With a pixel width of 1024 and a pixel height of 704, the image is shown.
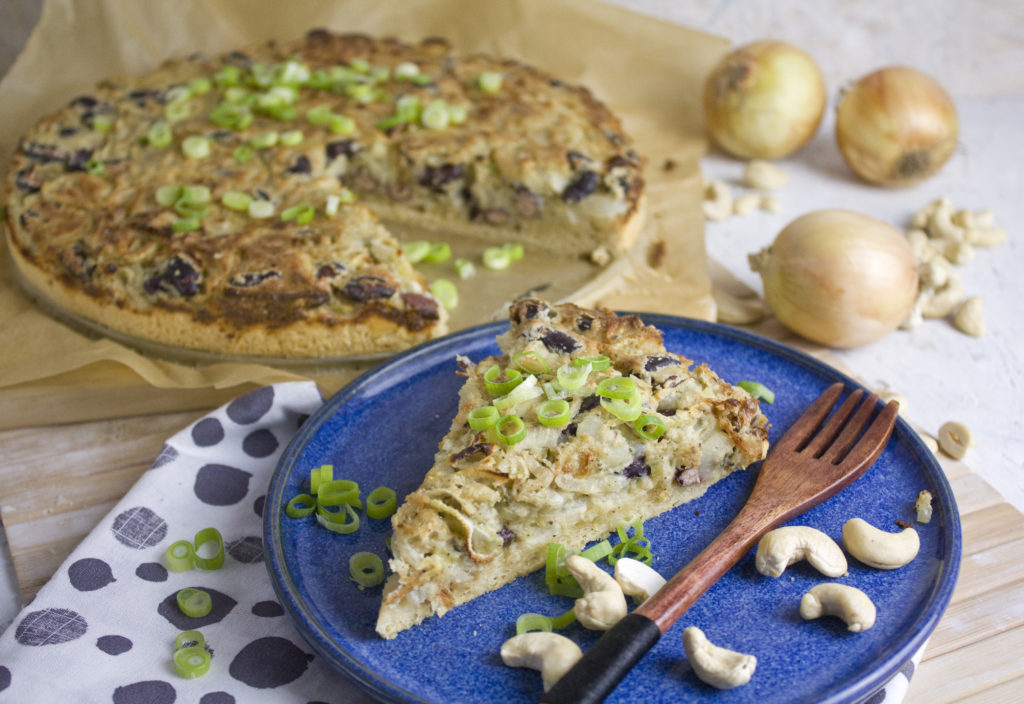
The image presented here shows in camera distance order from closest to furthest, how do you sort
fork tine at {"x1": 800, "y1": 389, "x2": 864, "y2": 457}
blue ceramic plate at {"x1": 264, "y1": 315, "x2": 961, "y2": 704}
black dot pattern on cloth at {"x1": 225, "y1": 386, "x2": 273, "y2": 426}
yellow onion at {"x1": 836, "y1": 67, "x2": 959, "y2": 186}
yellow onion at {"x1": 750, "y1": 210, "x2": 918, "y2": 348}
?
blue ceramic plate at {"x1": 264, "y1": 315, "x2": 961, "y2": 704}, fork tine at {"x1": 800, "y1": 389, "x2": 864, "y2": 457}, black dot pattern on cloth at {"x1": 225, "y1": 386, "x2": 273, "y2": 426}, yellow onion at {"x1": 750, "y1": 210, "x2": 918, "y2": 348}, yellow onion at {"x1": 836, "y1": 67, "x2": 959, "y2": 186}

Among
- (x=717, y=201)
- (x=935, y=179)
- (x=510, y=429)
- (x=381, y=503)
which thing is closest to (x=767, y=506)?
(x=510, y=429)

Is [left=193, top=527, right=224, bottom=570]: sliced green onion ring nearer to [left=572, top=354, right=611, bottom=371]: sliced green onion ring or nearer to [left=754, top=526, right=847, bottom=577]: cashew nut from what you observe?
[left=572, top=354, right=611, bottom=371]: sliced green onion ring

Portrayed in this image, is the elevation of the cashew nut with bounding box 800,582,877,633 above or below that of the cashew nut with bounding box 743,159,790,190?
above

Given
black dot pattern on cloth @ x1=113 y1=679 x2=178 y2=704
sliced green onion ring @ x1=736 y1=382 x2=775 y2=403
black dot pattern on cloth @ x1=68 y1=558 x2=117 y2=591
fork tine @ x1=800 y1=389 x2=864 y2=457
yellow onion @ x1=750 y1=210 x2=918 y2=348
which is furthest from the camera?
yellow onion @ x1=750 y1=210 x2=918 y2=348

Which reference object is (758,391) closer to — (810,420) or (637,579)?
(810,420)

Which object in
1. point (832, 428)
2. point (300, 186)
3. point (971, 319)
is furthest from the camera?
point (300, 186)

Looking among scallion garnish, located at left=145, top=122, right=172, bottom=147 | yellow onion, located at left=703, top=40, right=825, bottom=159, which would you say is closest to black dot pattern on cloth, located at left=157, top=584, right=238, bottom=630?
scallion garnish, located at left=145, top=122, right=172, bottom=147

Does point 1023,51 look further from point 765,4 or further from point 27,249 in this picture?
point 27,249
